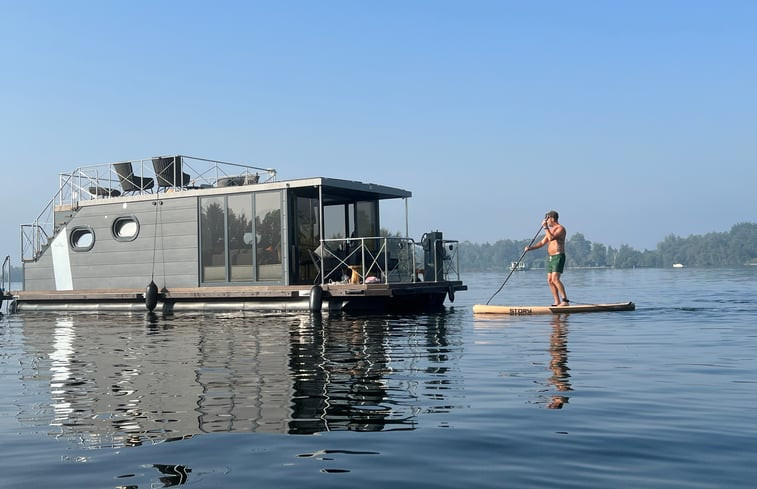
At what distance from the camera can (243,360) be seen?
912cm

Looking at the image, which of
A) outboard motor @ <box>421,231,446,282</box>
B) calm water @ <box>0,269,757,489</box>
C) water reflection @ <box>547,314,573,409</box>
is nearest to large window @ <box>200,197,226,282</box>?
outboard motor @ <box>421,231,446,282</box>

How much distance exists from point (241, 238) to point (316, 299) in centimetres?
315

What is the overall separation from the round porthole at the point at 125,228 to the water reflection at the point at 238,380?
7.25 m

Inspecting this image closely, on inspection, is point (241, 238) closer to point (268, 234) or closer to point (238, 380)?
point (268, 234)

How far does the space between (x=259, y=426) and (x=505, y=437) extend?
170 centimetres

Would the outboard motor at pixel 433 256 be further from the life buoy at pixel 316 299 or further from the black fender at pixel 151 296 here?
the black fender at pixel 151 296

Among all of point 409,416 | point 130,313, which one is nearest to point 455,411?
point 409,416

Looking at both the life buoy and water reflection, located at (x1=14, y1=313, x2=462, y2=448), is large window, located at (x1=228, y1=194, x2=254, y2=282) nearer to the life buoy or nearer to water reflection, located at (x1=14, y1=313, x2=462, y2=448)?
the life buoy

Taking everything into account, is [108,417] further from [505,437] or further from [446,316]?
[446,316]

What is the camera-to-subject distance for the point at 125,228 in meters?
21.2

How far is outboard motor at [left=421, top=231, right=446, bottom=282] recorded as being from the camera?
1977cm

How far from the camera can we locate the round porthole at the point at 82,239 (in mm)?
21653

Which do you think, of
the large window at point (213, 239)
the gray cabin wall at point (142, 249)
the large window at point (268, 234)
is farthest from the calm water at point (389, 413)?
the gray cabin wall at point (142, 249)

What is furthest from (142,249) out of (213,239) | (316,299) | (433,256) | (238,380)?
(238,380)
